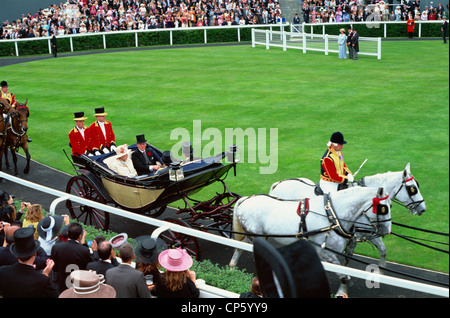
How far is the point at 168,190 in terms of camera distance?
8.52 m

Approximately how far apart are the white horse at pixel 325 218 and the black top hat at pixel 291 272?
3.94 metres

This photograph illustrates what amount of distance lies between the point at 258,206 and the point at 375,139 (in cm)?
722

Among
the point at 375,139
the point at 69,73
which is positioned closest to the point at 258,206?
the point at 375,139

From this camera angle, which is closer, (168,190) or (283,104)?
(168,190)

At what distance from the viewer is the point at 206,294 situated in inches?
223

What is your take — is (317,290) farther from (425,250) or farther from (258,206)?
(425,250)

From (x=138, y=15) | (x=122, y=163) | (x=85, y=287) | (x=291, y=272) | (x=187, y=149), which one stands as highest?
(x=138, y=15)

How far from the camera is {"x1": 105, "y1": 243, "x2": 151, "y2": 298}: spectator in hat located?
5.12 meters

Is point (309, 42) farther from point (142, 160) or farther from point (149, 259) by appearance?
point (149, 259)

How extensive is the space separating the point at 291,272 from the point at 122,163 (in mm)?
7304

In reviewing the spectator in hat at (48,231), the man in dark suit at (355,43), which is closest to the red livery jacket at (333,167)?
the spectator in hat at (48,231)

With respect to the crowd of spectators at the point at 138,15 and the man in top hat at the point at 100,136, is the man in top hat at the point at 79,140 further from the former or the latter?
the crowd of spectators at the point at 138,15

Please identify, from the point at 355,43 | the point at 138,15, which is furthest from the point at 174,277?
the point at 138,15

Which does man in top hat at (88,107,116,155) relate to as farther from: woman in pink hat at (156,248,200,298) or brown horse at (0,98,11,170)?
woman in pink hat at (156,248,200,298)
